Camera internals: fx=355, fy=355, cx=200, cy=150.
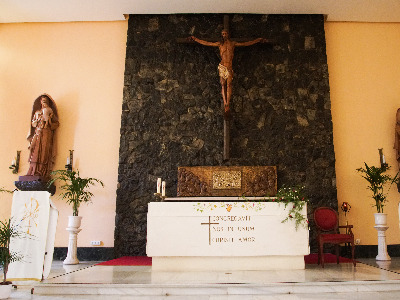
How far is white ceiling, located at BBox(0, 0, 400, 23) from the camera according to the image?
6.09 m

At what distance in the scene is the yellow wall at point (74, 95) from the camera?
5988mm

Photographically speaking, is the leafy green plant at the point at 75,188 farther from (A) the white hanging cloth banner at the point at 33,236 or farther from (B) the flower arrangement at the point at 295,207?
(B) the flower arrangement at the point at 295,207

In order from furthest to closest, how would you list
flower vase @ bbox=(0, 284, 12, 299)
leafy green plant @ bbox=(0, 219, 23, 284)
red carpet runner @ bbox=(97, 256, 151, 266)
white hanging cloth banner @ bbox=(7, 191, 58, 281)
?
red carpet runner @ bbox=(97, 256, 151, 266) < white hanging cloth banner @ bbox=(7, 191, 58, 281) < leafy green plant @ bbox=(0, 219, 23, 284) < flower vase @ bbox=(0, 284, 12, 299)

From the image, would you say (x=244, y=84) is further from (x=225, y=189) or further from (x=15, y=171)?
(x=15, y=171)

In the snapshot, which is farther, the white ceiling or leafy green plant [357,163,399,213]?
the white ceiling

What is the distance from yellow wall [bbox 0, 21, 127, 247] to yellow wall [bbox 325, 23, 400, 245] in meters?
3.87

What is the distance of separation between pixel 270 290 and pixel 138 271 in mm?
Result: 1648

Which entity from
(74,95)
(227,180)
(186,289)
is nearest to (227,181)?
(227,180)

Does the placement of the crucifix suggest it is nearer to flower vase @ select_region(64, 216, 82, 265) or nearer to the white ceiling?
the white ceiling

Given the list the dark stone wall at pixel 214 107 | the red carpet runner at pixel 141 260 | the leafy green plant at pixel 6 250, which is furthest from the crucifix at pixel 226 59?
the leafy green plant at pixel 6 250

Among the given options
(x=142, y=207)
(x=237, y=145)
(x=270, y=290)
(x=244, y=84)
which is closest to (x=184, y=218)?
(x=270, y=290)

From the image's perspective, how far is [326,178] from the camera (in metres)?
5.87

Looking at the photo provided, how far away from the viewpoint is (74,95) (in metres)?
6.37

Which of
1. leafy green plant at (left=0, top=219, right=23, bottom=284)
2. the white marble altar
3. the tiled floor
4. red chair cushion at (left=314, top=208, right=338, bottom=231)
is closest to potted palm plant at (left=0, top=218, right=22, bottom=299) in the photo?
leafy green plant at (left=0, top=219, right=23, bottom=284)
